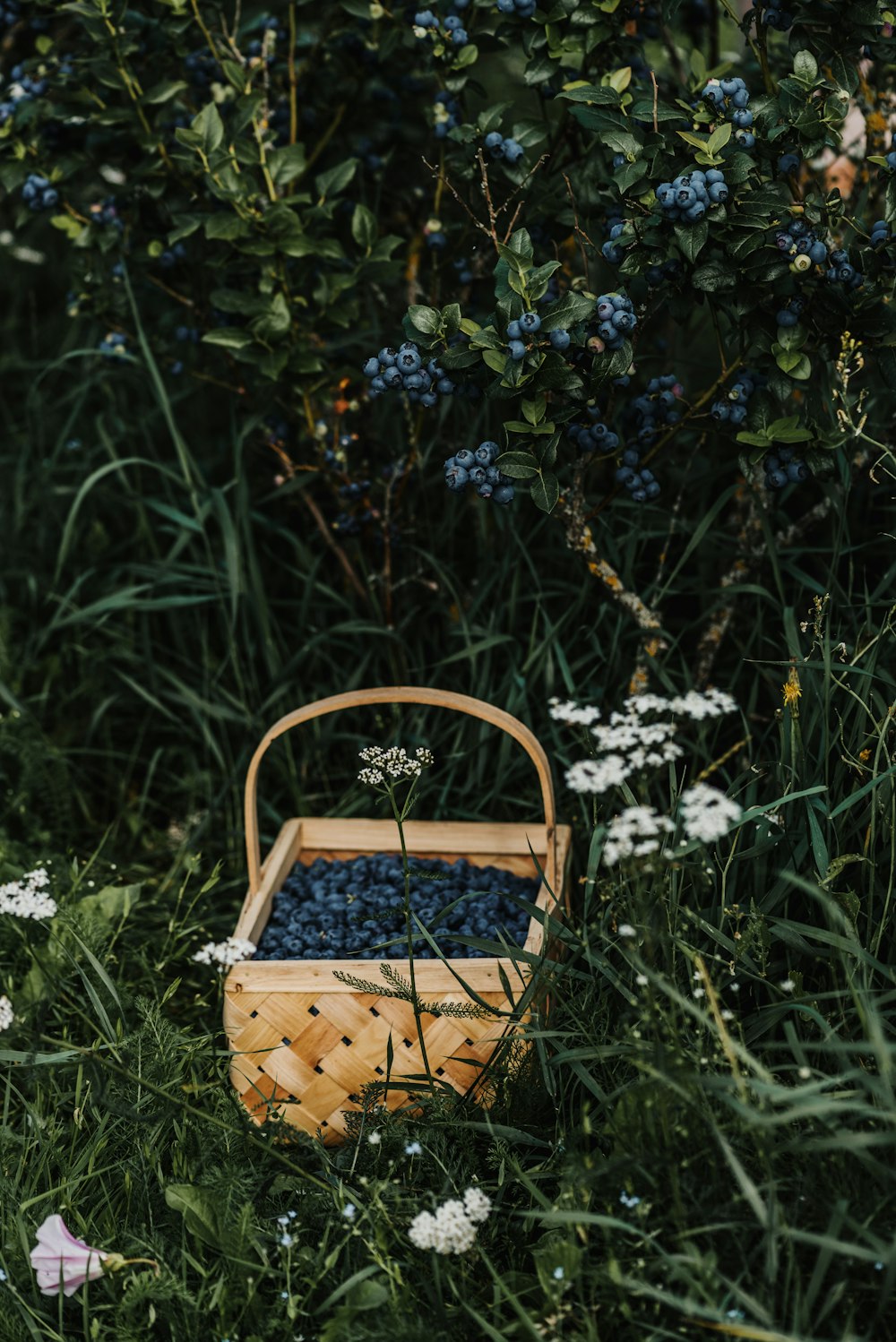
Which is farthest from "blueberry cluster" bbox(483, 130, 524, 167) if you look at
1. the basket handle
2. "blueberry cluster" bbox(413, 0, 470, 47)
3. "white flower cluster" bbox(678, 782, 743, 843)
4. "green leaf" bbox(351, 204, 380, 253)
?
"white flower cluster" bbox(678, 782, 743, 843)

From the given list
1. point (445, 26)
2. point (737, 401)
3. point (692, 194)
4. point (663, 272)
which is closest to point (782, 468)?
point (737, 401)

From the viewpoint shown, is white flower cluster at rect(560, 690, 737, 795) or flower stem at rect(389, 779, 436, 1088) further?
flower stem at rect(389, 779, 436, 1088)

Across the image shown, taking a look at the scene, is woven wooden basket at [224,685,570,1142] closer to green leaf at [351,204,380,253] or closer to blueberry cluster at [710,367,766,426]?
blueberry cluster at [710,367,766,426]

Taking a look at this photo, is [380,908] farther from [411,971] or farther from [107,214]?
[107,214]

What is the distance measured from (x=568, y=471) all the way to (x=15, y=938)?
130cm

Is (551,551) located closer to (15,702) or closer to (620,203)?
(620,203)

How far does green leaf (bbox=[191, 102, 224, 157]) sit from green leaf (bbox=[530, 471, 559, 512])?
0.83 meters

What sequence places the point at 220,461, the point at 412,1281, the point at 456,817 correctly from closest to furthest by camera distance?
the point at 412,1281
the point at 456,817
the point at 220,461

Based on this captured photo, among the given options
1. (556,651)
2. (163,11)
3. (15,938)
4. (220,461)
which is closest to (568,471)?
(556,651)

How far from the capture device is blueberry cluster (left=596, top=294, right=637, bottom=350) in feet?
5.64

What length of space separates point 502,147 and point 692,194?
1.38 feet

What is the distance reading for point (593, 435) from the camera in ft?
6.23

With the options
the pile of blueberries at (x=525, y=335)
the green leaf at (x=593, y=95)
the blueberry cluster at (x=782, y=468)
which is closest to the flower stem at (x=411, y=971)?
the pile of blueberries at (x=525, y=335)

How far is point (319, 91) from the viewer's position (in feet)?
7.82
